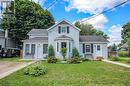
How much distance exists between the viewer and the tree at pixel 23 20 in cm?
4141

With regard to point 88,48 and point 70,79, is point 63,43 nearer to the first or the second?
point 88,48

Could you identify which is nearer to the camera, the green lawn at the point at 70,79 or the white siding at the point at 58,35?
the green lawn at the point at 70,79

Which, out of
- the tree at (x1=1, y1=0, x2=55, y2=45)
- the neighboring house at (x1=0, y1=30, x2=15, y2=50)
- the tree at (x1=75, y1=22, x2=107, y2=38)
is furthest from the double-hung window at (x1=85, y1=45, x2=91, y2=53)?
the tree at (x1=75, y1=22, x2=107, y2=38)

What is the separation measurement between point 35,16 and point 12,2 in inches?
253

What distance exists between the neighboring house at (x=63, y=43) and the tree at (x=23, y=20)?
9.86 m

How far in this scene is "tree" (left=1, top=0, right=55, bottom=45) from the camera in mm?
41406

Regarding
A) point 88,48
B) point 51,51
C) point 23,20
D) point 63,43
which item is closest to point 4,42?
point 23,20

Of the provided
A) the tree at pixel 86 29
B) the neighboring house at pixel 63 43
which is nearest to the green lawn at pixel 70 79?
the neighboring house at pixel 63 43

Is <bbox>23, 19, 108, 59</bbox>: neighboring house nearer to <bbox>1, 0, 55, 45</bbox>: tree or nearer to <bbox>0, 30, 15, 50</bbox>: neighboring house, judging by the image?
A: <bbox>0, 30, 15, 50</bbox>: neighboring house

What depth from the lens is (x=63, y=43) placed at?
29938mm

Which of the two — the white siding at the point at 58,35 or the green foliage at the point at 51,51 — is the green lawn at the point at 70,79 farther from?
the white siding at the point at 58,35

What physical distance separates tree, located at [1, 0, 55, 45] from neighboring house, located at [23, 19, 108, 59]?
9.86 metres

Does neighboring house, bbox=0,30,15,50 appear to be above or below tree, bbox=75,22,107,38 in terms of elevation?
below

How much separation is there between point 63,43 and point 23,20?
16568 mm
